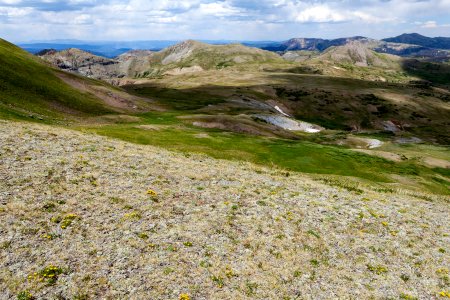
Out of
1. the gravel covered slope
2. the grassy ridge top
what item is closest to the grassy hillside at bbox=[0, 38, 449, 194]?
the grassy ridge top

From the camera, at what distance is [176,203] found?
2650cm

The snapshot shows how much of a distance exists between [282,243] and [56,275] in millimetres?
13518

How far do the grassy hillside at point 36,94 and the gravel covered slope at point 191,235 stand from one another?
105 feet

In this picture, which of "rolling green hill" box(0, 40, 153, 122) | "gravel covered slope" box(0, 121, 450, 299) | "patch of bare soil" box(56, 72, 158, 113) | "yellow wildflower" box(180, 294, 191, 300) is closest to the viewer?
"yellow wildflower" box(180, 294, 191, 300)

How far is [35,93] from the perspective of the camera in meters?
73.2

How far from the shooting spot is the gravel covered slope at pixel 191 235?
18359 millimetres

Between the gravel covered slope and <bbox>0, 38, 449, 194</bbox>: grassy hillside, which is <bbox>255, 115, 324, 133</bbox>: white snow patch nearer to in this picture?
<bbox>0, 38, 449, 194</bbox>: grassy hillside

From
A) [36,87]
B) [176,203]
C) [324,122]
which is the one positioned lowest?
[324,122]

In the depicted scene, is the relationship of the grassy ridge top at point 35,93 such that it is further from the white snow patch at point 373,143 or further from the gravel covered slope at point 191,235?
the white snow patch at point 373,143

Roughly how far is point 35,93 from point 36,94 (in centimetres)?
49

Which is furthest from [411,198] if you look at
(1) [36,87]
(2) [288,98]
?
(2) [288,98]

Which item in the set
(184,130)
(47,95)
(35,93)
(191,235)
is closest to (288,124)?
(184,130)

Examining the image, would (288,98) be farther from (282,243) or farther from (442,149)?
(282,243)

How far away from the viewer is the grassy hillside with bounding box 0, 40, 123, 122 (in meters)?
62.1
